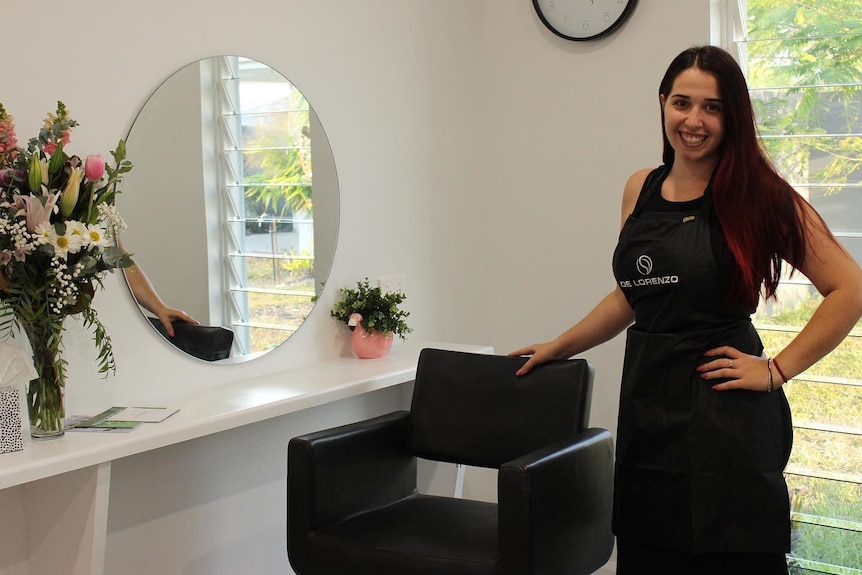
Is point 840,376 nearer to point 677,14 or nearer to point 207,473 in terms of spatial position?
point 677,14

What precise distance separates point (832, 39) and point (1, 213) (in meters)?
2.29

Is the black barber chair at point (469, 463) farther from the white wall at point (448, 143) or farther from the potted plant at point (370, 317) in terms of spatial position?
the white wall at point (448, 143)

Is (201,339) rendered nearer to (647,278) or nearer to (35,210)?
(35,210)

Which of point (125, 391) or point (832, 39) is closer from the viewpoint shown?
point (125, 391)

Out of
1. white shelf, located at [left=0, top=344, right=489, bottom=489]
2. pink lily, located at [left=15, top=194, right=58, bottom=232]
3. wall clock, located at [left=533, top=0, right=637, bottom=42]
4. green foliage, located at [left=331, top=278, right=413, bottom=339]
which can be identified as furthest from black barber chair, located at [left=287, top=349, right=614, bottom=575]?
wall clock, located at [left=533, top=0, right=637, bottom=42]

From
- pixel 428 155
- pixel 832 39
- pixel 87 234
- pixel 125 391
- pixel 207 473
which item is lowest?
pixel 207 473

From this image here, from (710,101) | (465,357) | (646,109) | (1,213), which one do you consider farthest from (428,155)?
(1,213)

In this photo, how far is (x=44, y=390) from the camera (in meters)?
1.89

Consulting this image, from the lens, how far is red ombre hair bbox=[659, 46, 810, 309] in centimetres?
183

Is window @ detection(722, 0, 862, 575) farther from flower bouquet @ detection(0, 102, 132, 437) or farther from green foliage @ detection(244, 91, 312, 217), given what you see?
flower bouquet @ detection(0, 102, 132, 437)

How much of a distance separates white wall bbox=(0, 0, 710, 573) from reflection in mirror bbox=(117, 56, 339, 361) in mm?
55

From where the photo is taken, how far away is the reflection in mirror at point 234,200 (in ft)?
7.48

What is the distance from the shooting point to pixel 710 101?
73.5 inches

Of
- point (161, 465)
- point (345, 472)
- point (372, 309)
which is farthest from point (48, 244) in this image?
point (372, 309)
